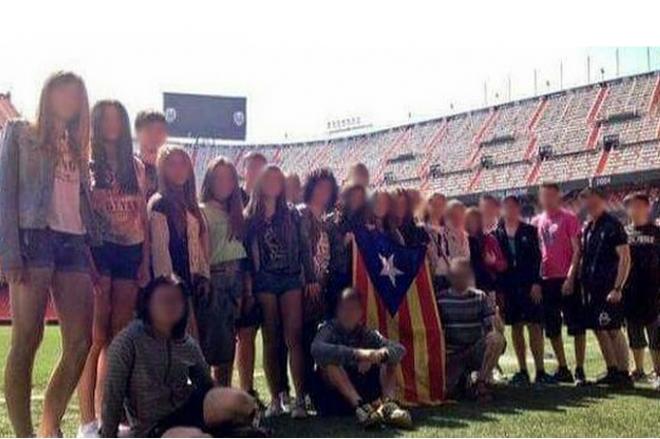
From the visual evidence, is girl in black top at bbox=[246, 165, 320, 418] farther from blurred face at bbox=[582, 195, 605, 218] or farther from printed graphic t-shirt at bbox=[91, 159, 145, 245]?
blurred face at bbox=[582, 195, 605, 218]

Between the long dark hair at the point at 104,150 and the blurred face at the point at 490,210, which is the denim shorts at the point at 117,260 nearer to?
the long dark hair at the point at 104,150

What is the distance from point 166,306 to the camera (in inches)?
170

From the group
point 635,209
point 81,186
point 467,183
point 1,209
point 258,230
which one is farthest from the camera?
point 467,183

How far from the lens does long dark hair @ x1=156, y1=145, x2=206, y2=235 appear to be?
5.14 meters

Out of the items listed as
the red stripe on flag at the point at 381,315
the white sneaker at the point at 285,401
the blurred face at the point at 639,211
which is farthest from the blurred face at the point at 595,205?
the white sneaker at the point at 285,401

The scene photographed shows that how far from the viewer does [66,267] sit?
4305mm

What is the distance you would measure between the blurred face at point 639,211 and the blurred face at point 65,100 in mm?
5461

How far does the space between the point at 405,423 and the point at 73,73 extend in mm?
2893

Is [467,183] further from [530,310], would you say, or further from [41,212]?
[41,212]

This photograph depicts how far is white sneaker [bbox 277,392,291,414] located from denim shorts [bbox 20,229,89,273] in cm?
215

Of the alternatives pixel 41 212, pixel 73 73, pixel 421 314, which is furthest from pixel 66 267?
pixel 421 314

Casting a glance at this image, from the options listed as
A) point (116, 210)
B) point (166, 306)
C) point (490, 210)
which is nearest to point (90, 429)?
point (166, 306)

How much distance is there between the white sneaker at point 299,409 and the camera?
227 inches

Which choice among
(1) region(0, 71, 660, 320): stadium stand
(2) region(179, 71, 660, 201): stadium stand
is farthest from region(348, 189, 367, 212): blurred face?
(2) region(179, 71, 660, 201): stadium stand
